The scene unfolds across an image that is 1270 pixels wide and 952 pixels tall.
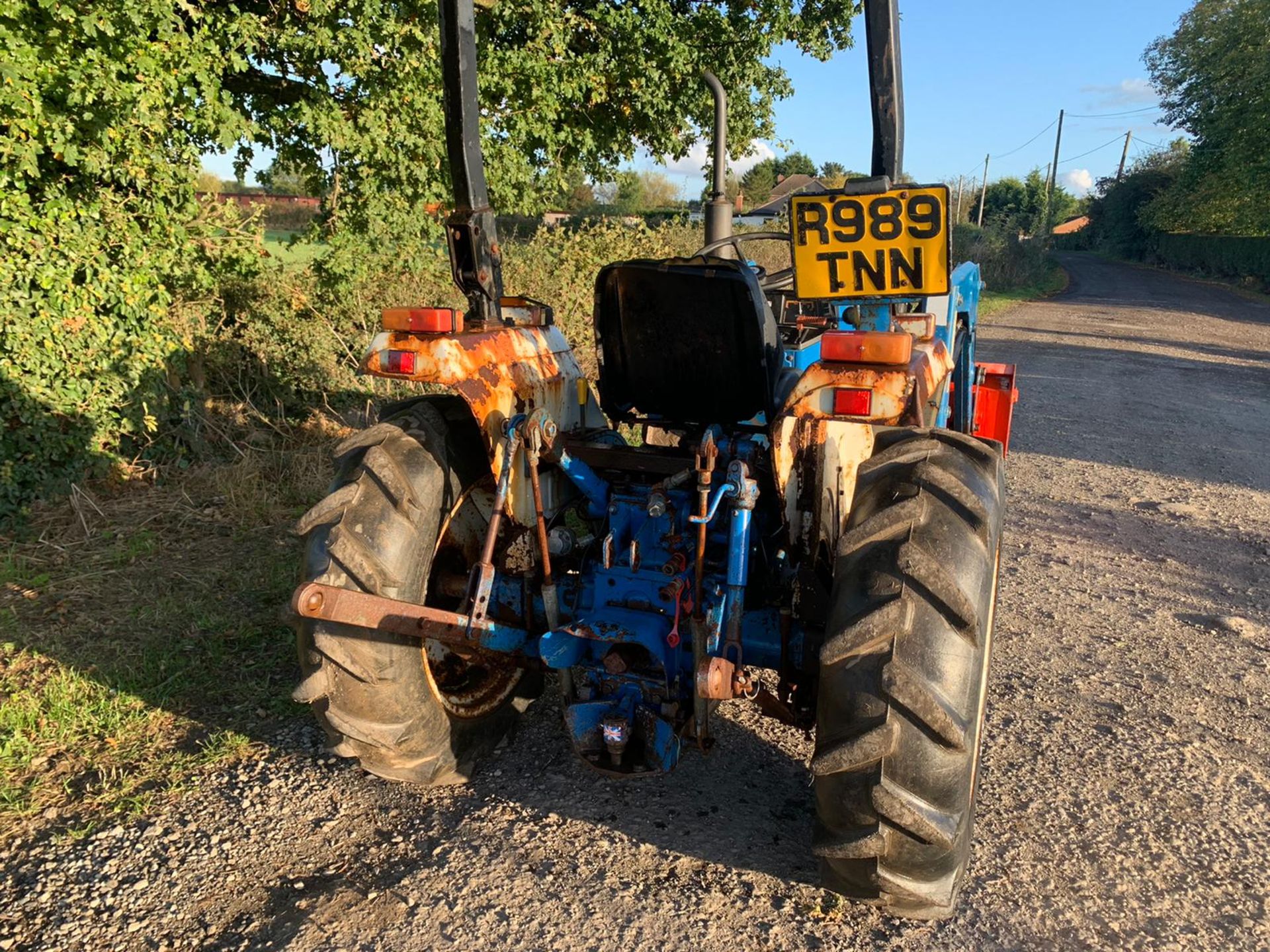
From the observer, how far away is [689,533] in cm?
303

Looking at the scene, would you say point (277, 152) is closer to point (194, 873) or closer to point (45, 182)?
point (45, 182)

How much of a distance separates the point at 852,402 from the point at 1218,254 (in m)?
A: 41.5

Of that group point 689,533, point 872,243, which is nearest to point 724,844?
point 689,533

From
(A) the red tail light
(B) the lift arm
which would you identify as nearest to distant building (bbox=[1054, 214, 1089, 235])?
(B) the lift arm

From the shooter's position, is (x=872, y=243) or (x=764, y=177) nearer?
(x=872, y=243)

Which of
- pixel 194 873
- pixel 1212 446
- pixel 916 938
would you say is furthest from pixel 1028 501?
pixel 194 873

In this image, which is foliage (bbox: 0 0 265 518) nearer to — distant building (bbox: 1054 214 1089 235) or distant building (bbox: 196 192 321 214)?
distant building (bbox: 196 192 321 214)

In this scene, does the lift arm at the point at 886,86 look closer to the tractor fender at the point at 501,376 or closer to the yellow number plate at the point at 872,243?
the yellow number plate at the point at 872,243

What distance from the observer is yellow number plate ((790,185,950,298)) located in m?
2.74

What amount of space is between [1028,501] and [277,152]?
6651 mm

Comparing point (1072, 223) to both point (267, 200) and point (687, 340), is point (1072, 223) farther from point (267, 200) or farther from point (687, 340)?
point (687, 340)

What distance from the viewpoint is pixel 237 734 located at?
346cm

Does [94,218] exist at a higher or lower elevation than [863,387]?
higher

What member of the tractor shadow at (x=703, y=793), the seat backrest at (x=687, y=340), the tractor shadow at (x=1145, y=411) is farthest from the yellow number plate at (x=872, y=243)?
the tractor shadow at (x=1145, y=411)
